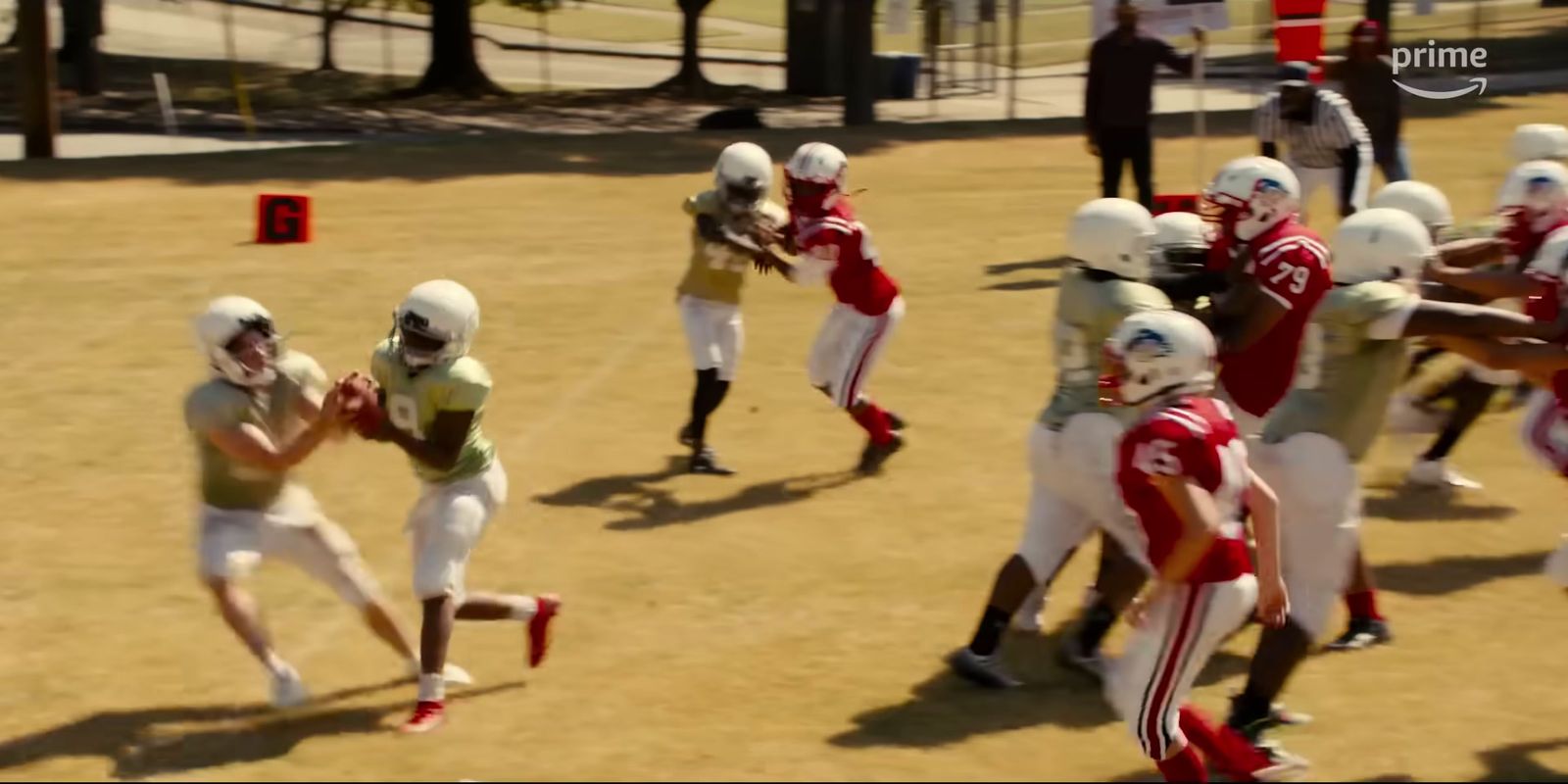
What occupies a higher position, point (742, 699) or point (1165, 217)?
point (1165, 217)

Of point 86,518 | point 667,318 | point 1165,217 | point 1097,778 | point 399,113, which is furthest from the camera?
point 399,113

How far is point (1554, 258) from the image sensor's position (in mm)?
8508

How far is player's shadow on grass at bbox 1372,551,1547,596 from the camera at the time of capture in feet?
31.3

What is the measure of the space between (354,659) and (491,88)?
94.1ft

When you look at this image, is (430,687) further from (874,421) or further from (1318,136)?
(1318,136)

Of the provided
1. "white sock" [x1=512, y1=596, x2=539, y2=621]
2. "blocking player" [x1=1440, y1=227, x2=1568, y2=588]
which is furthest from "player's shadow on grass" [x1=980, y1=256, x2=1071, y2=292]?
"white sock" [x1=512, y1=596, x2=539, y2=621]

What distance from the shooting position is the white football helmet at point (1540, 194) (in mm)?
9898

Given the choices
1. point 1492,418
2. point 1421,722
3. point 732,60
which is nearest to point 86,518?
point 1421,722

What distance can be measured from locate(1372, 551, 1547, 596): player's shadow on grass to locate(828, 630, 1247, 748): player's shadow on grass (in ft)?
4.57

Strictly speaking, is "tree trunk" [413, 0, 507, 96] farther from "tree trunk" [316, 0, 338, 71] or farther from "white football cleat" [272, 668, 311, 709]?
"white football cleat" [272, 668, 311, 709]

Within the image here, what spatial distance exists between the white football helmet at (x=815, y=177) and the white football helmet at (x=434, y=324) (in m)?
3.40

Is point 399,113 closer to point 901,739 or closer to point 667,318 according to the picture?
point 667,318

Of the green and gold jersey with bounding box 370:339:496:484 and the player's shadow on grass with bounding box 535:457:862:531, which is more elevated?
the green and gold jersey with bounding box 370:339:496:484

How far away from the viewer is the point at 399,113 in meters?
33.8
